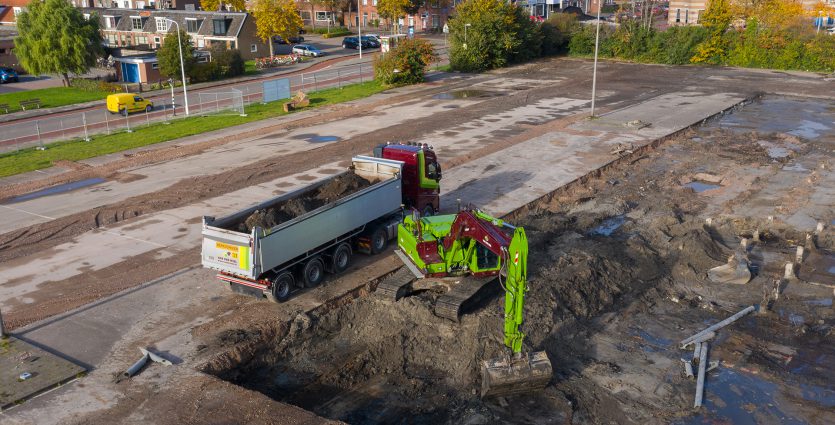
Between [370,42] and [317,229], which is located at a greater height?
[370,42]

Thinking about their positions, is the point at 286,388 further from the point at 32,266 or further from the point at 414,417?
the point at 32,266

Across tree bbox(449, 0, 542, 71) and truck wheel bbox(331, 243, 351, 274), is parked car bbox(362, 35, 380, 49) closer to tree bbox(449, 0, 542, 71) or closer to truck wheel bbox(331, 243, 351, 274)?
tree bbox(449, 0, 542, 71)

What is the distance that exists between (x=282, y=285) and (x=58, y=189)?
638 inches

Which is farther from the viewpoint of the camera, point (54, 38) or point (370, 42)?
point (370, 42)

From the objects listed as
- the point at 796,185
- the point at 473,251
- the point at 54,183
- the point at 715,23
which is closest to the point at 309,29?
the point at 715,23

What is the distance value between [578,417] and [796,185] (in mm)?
20465

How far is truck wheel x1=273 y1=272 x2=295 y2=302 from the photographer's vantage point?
61.7 ft

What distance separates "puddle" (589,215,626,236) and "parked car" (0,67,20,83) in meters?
57.7

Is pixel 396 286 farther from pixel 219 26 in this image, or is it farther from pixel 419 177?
pixel 219 26

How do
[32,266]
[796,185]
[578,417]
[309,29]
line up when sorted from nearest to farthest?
[578,417], [32,266], [796,185], [309,29]

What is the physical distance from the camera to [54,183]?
31000mm

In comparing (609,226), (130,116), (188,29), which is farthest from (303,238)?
(188,29)

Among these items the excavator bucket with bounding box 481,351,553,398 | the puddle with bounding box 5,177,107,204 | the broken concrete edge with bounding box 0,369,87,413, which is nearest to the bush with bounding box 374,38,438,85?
the puddle with bounding box 5,177,107,204

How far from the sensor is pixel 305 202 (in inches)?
817
